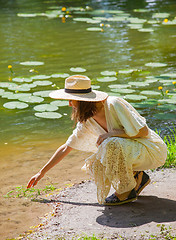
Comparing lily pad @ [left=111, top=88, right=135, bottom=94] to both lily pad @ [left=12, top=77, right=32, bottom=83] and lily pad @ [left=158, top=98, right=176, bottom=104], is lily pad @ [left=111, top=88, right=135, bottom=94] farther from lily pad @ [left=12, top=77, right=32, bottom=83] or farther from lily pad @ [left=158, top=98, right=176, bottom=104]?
lily pad @ [left=12, top=77, right=32, bottom=83]

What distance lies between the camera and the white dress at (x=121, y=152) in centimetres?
259

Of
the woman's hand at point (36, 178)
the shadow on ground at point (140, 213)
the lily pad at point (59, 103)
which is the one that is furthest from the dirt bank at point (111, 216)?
the lily pad at point (59, 103)

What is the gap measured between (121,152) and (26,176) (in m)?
1.29

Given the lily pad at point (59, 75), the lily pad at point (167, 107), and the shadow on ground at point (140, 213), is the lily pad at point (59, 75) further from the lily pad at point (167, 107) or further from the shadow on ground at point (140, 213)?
the shadow on ground at point (140, 213)

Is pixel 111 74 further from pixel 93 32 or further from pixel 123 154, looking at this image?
pixel 123 154

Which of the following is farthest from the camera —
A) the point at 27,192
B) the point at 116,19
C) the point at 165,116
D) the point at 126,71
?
the point at 116,19

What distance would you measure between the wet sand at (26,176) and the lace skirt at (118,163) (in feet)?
1.59

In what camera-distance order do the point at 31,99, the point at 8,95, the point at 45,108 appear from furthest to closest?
the point at 8,95 → the point at 31,99 → the point at 45,108

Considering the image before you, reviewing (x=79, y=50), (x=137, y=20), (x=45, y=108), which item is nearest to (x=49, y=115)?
(x=45, y=108)

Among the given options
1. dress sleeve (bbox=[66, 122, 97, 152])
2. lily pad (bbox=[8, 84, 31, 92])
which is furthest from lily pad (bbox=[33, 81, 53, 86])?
dress sleeve (bbox=[66, 122, 97, 152])

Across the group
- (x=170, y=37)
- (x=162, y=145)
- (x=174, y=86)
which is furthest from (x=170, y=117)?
(x=170, y=37)

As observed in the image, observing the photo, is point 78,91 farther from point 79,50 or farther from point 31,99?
point 79,50

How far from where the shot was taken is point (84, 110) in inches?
103

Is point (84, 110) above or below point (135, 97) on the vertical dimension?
above
